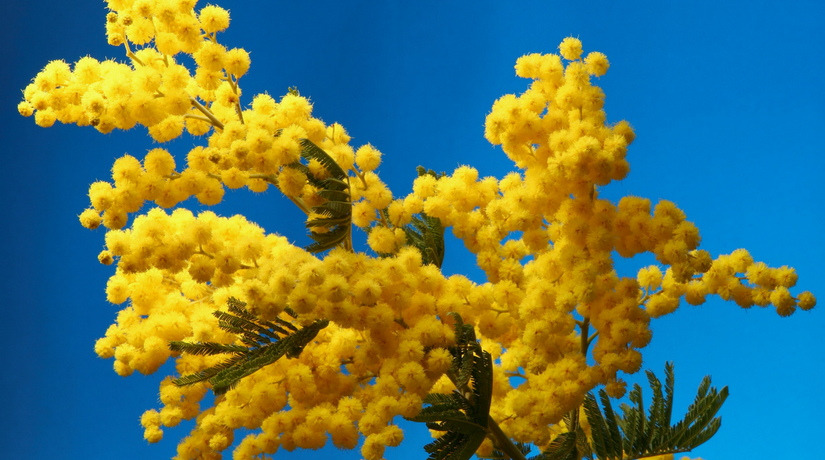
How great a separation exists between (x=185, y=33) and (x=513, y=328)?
1360 mm

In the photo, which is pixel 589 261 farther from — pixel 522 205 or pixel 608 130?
pixel 608 130

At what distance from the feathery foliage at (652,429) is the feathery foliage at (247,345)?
1.02 metres

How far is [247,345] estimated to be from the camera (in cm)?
213

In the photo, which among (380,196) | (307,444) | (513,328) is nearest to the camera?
(307,444)

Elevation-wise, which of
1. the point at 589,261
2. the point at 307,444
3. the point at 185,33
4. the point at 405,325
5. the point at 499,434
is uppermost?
the point at 185,33

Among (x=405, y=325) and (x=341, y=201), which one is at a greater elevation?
(x=341, y=201)

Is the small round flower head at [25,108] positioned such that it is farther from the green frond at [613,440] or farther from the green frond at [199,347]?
the green frond at [613,440]

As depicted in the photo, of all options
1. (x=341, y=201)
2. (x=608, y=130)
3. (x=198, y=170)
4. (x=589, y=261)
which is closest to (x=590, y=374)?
(x=589, y=261)

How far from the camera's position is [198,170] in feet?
6.72

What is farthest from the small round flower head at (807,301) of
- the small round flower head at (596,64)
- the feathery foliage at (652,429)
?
the small round flower head at (596,64)

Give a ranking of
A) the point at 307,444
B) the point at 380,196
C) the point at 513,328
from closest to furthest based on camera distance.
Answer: the point at 307,444 < the point at 380,196 < the point at 513,328

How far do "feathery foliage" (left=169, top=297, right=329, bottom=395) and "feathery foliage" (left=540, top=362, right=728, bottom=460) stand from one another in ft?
3.35

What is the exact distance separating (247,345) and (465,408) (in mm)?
696

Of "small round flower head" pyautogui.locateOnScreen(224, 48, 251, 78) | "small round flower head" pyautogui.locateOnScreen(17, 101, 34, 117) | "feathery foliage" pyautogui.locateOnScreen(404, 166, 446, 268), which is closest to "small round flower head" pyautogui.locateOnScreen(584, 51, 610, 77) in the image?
"feathery foliage" pyautogui.locateOnScreen(404, 166, 446, 268)
